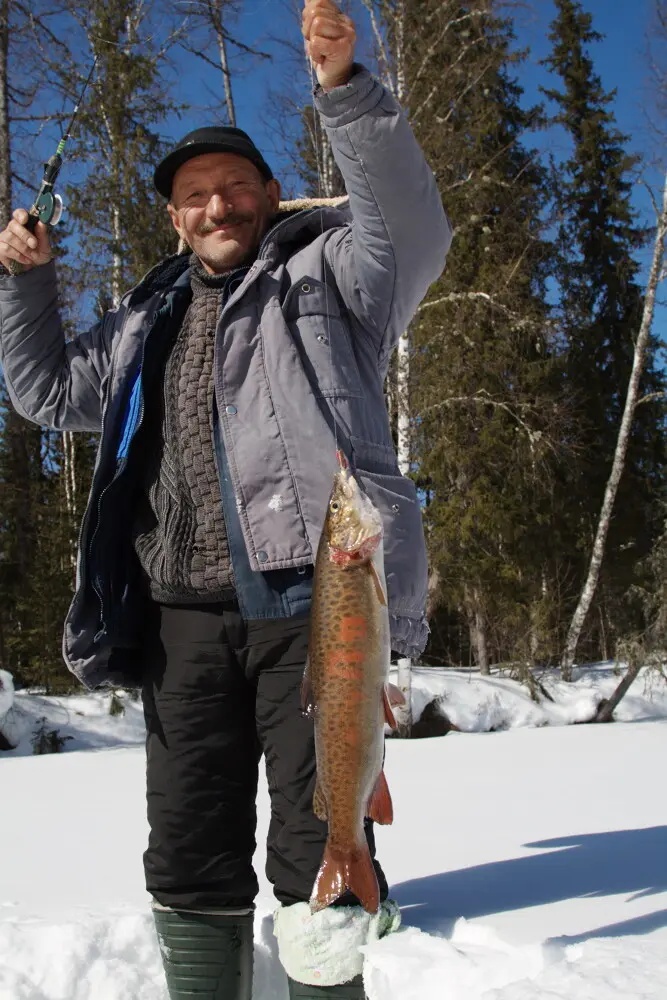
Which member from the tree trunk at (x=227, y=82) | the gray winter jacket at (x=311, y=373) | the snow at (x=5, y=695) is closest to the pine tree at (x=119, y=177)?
the tree trunk at (x=227, y=82)

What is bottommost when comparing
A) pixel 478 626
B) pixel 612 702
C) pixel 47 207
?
pixel 612 702

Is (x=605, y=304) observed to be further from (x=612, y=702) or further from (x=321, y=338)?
(x=321, y=338)

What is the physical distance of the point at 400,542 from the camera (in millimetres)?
2154

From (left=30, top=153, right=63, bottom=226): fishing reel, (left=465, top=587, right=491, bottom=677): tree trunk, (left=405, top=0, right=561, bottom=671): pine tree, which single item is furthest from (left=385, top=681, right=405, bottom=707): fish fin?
(left=465, top=587, right=491, bottom=677): tree trunk

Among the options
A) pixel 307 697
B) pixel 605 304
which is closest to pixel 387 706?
pixel 307 697

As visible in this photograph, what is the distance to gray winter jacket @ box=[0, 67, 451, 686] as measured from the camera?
6.69 feet

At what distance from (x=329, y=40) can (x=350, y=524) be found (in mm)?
1097

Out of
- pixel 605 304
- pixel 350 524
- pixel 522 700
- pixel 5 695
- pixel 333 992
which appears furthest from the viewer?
pixel 605 304

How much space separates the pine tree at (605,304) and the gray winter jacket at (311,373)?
18.4 metres

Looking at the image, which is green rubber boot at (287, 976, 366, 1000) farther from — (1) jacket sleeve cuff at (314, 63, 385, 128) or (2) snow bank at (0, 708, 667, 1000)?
(1) jacket sleeve cuff at (314, 63, 385, 128)

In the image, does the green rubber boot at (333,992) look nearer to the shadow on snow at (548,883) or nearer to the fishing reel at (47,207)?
the shadow on snow at (548,883)

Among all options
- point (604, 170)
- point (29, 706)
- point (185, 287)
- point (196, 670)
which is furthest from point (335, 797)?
point (604, 170)

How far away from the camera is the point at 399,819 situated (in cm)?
490

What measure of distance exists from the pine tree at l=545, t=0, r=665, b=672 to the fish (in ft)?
61.7
